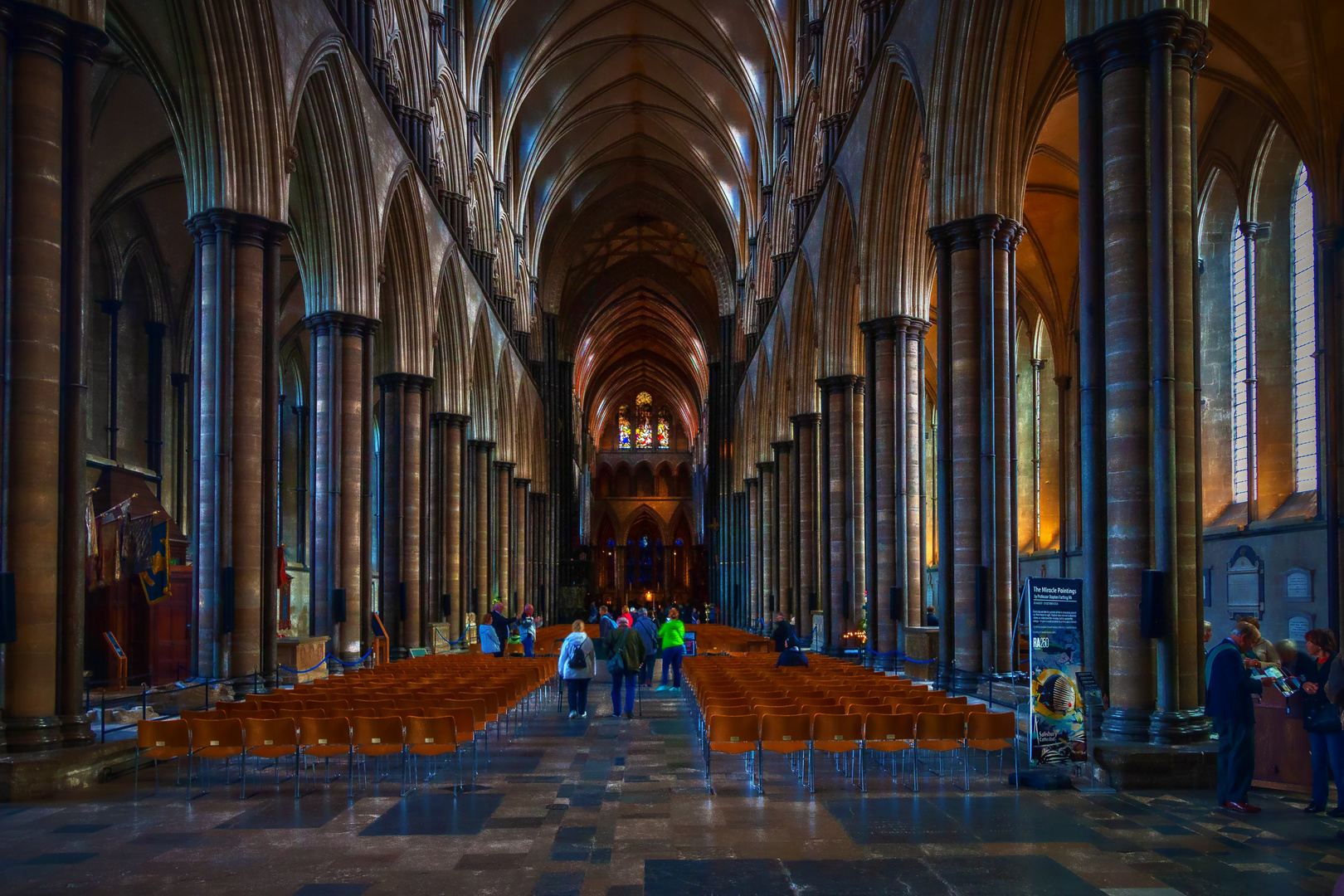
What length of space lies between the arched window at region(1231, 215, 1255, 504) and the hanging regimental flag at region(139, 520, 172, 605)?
19728 mm

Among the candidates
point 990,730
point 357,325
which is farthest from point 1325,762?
point 357,325

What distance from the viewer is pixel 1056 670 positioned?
885cm

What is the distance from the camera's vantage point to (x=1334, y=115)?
16359 mm

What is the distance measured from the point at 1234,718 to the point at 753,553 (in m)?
33.6

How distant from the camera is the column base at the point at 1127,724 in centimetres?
926

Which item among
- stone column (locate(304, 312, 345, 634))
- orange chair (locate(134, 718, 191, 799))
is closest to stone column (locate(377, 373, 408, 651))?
stone column (locate(304, 312, 345, 634))

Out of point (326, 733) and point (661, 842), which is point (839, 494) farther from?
point (661, 842)

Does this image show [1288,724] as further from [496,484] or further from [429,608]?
[496,484]

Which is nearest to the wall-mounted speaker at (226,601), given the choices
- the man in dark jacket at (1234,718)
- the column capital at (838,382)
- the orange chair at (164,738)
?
the orange chair at (164,738)

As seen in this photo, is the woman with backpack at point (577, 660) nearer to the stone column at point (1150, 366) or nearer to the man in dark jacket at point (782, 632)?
the man in dark jacket at point (782, 632)

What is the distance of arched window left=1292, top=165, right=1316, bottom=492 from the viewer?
17953 mm

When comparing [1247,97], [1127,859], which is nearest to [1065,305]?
[1247,97]

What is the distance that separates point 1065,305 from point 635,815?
22479 mm

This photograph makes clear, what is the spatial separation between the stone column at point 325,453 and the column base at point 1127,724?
45.2 ft
